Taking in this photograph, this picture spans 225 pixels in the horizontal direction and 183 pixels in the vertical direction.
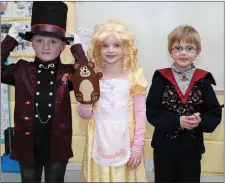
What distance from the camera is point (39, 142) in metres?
1.41

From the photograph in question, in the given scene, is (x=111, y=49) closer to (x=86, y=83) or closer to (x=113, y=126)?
(x=86, y=83)

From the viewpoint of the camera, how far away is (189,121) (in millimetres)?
1426

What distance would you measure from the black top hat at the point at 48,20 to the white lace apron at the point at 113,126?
0.99ft

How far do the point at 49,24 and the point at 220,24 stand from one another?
1.16 meters

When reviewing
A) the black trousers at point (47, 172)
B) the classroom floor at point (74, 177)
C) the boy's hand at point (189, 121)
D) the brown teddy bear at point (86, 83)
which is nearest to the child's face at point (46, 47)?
the brown teddy bear at point (86, 83)

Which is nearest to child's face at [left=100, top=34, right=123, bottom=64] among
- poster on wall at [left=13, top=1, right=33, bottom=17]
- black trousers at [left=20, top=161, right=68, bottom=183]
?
black trousers at [left=20, top=161, right=68, bottom=183]

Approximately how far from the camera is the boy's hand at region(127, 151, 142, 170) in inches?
57.0

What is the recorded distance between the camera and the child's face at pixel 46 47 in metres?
1.40

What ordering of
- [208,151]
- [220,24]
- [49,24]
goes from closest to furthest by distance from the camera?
[49,24]
[220,24]
[208,151]

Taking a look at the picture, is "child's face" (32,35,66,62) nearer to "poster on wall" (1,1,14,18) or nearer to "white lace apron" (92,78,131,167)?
"white lace apron" (92,78,131,167)

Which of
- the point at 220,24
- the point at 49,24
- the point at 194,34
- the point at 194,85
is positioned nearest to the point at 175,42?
the point at 194,34

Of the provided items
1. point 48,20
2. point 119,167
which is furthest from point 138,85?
point 48,20

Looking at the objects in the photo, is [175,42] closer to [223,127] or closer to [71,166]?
[223,127]

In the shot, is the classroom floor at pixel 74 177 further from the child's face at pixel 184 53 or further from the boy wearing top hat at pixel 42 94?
the child's face at pixel 184 53
